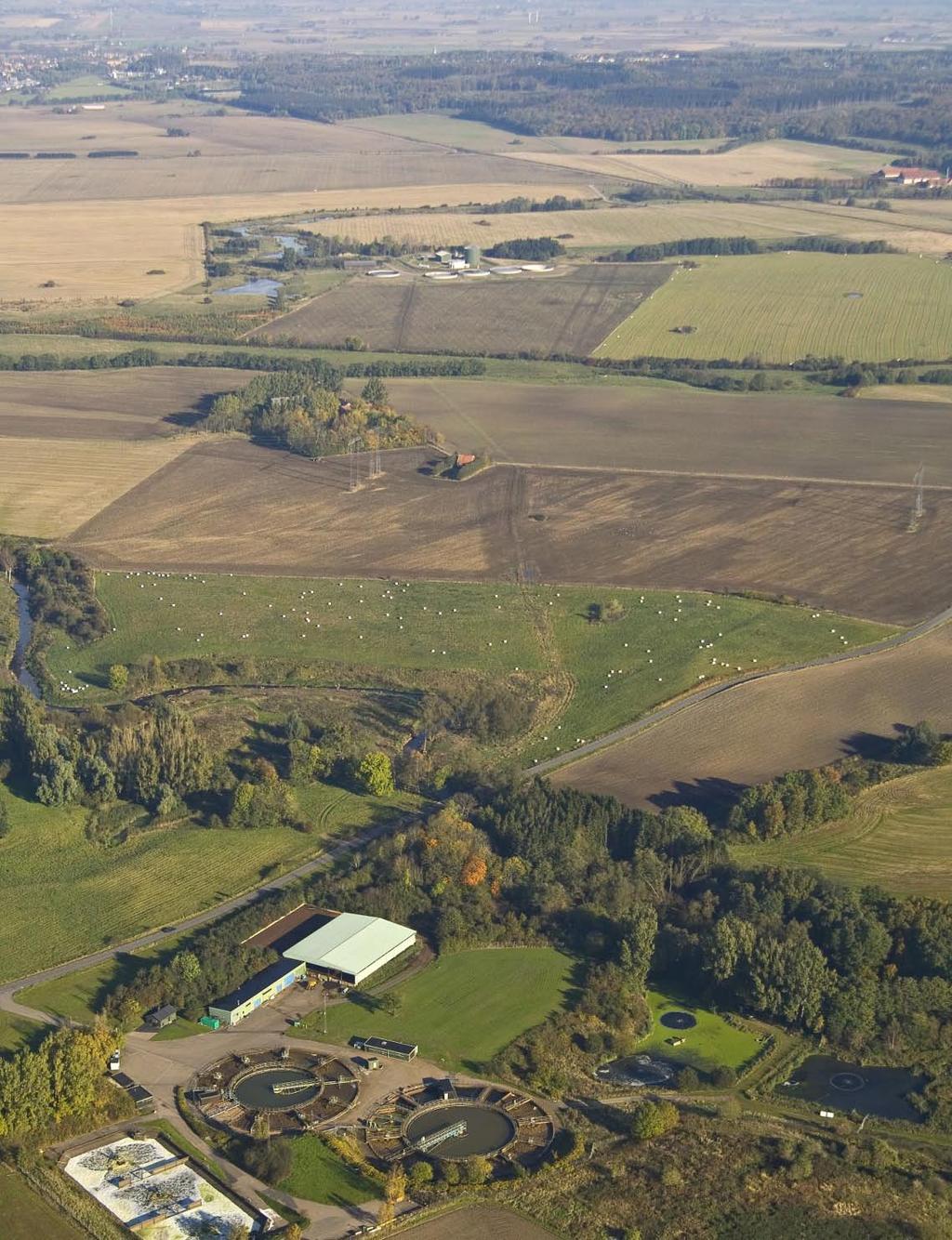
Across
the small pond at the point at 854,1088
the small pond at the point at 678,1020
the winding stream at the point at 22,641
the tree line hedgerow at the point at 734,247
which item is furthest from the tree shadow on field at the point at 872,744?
the tree line hedgerow at the point at 734,247

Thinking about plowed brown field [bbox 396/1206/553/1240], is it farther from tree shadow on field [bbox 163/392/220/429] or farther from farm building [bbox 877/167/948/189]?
farm building [bbox 877/167/948/189]

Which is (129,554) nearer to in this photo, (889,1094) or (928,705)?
(928,705)

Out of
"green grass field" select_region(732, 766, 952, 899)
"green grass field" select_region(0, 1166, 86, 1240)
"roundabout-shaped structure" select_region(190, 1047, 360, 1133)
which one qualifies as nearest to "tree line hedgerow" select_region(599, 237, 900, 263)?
"green grass field" select_region(732, 766, 952, 899)

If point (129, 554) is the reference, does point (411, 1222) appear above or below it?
below

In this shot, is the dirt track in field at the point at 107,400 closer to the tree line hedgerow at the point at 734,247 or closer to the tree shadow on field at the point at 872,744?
the tree line hedgerow at the point at 734,247

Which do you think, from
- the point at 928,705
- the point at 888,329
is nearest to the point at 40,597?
the point at 928,705

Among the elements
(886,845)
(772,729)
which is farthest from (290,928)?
(772,729)
